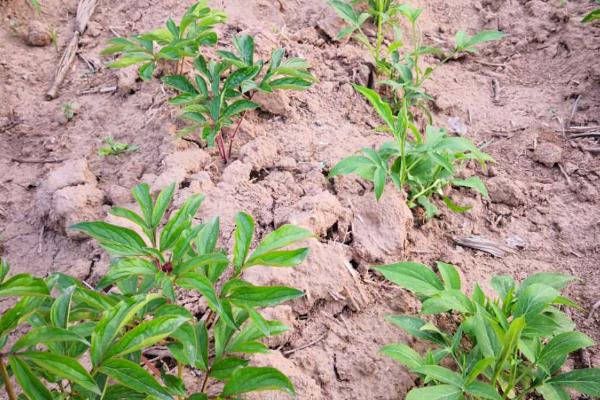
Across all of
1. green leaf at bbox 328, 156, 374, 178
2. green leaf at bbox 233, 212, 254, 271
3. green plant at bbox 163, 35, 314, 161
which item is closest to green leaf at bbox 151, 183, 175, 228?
green leaf at bbox 233, 212, 254, 271

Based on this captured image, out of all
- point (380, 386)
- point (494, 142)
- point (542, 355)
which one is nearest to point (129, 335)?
point (380, 386)

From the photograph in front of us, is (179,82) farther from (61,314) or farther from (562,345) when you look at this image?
(562,345)

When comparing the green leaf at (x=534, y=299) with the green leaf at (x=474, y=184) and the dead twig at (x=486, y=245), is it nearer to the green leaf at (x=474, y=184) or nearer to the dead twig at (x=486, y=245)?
the dead twig at (x=486, y=245)

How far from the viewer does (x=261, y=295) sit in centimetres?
142

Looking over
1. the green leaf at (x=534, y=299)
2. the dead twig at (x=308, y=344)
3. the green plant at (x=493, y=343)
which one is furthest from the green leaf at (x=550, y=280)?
the dead twig at (x=308, y=344)

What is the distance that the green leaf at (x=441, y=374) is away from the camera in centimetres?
156

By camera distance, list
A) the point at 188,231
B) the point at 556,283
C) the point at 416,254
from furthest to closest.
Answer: the point at 416,254, the point at 556,283, the point at 188,231

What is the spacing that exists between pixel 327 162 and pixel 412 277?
74 cm

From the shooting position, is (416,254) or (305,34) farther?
(305,34)

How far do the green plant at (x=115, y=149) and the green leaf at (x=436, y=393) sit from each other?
1.63 meters

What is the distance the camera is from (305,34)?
117 inches

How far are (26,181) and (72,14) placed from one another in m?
1.36

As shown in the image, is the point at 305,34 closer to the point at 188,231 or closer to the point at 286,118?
the point at 286,118

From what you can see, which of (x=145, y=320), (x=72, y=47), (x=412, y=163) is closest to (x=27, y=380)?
(x=145, y=320)
